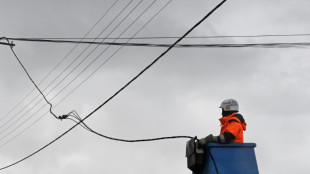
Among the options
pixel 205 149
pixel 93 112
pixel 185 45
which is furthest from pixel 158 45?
pixel 205 149

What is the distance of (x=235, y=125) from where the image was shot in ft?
22.9

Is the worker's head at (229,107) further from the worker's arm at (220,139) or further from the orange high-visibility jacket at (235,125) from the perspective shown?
the worker's arm at (220,139)

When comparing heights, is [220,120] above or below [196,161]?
above

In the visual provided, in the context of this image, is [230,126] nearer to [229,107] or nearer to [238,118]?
[238,118]

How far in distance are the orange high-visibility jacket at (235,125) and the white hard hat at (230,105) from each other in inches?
6.7

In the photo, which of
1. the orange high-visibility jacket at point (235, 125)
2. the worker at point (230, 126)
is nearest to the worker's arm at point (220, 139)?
the worker at point (230, 126)

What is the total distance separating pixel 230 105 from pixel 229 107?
37 mm

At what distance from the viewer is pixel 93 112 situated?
447 inches

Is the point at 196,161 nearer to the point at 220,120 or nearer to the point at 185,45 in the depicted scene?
the point at 220,120

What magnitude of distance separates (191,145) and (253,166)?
95 cm

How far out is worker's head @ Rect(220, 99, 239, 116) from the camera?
738 cm

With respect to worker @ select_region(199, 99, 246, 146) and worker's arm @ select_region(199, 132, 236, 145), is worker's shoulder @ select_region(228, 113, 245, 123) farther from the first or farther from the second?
worker's arm @ select_region(199, 132, 236, 145)

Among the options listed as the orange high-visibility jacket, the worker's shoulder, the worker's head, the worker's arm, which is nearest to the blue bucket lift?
the worker's arm

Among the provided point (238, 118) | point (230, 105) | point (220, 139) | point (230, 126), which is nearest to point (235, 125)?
point (230, 126)
